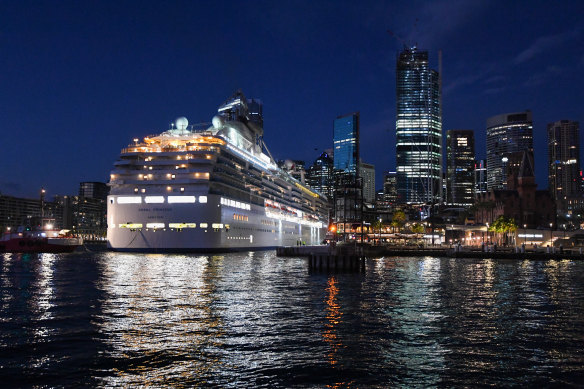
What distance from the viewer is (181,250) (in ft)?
279

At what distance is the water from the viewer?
15.2 m

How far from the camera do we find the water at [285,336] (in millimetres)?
15242

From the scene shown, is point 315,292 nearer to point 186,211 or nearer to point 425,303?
point 425,303

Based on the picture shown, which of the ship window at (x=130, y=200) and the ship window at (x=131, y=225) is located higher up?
the ship window at (x=130, y=200)

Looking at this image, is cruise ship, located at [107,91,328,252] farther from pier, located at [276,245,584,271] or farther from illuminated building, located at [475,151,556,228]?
illuminated building, located at [475,151,556,228]

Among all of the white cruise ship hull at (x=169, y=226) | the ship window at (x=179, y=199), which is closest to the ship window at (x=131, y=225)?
the white cruise ship hull at (x=169, y=226)

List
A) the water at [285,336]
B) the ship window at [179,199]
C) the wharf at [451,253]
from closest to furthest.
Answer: the water at [285,336]
the ship window at [179,199]
the wharf at [451,253]

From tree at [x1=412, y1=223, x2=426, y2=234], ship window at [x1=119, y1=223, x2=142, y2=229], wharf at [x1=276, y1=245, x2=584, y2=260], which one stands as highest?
ship window at [x1=119, y1=223, x2=142, y2=229]

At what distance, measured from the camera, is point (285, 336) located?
67.4ft

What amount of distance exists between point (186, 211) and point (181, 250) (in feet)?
21.6

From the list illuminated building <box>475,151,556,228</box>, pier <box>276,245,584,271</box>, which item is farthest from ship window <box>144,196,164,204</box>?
illuminated building <box>475,151,556,228</box>

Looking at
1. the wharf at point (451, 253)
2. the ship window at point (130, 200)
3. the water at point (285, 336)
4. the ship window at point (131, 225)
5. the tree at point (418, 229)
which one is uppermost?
the ship window at point (130, 200)

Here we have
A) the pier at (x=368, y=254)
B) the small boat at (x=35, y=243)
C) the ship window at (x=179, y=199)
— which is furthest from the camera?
the small boat at (x=35, y=243)

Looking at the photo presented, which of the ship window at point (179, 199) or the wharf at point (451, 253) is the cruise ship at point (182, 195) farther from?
the wharf at point (451, 253)
